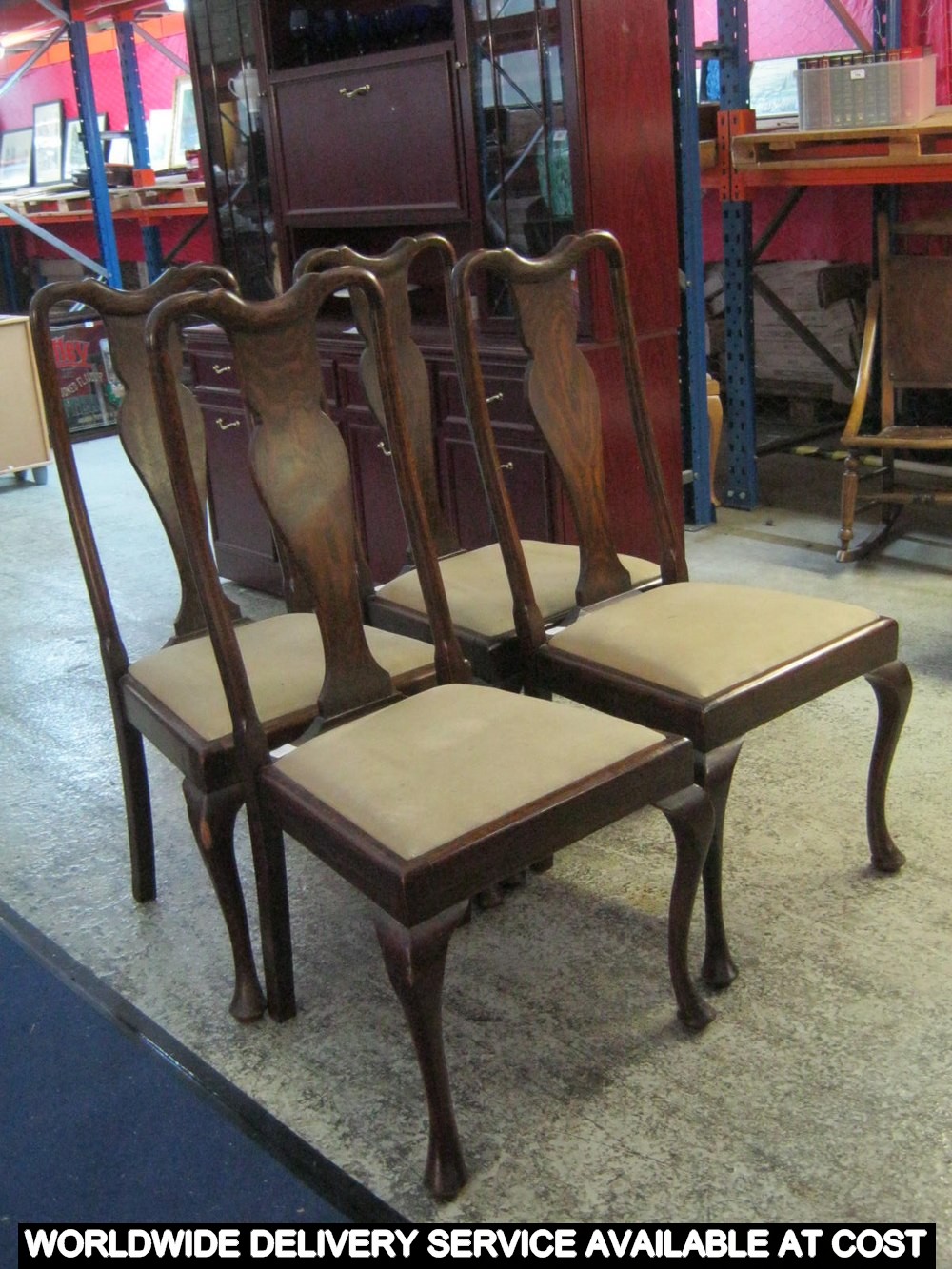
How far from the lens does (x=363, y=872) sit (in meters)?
1.51

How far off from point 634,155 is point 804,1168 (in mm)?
2169

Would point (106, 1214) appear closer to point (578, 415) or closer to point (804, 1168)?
point (804, 1168)

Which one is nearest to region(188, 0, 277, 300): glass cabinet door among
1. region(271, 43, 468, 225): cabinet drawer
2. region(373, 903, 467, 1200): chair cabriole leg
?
region(271, 43, 468, 225): cabinet drawer

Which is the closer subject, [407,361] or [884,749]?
[884,749]

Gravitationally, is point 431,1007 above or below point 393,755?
below

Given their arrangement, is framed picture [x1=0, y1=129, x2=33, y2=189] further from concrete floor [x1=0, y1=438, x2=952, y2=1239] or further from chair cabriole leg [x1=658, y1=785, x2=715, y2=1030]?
chair cabriole leg [x1=658, y1=785, x2=715, y2=1030]

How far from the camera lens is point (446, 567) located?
2.41 meters

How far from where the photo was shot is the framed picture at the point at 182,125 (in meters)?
7.55

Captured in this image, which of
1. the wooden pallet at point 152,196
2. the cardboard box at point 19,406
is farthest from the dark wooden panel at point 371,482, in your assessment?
the wooden pallet at point 152,196

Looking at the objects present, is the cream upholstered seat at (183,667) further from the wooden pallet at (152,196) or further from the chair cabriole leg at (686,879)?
the wooden pallet at (152,196)

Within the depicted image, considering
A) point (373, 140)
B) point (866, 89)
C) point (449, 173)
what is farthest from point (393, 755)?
point (866, 89)

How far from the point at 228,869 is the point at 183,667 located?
350mm

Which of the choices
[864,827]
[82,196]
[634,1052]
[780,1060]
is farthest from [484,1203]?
[82,196]

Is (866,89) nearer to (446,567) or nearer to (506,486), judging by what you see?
(506,486)
